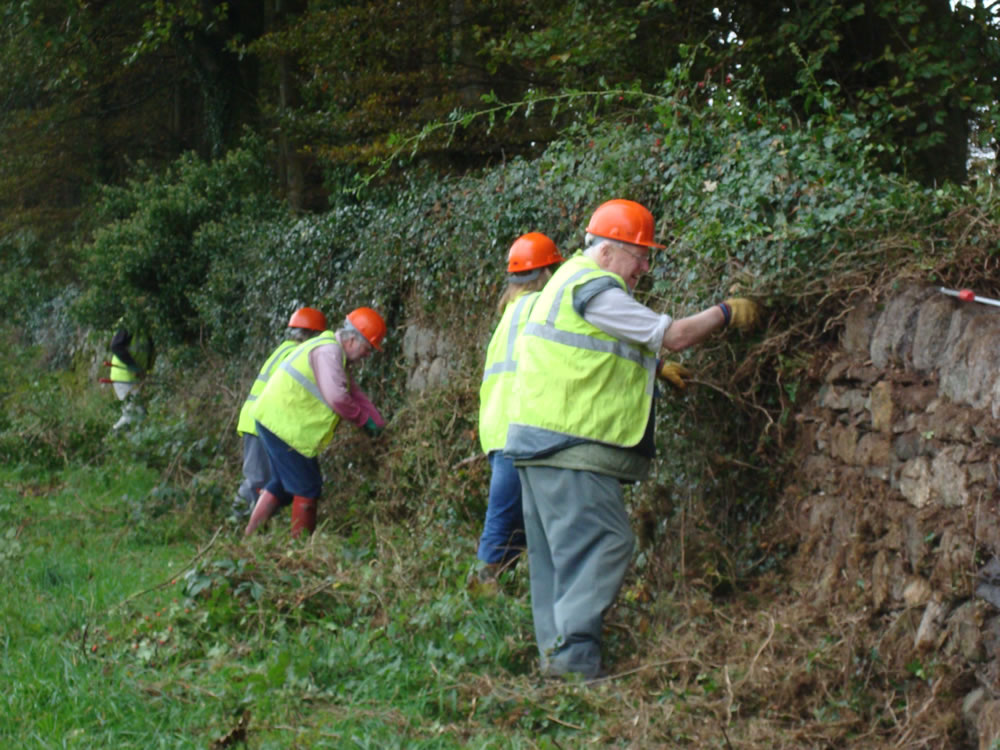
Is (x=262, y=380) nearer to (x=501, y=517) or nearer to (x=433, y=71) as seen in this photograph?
(x=501, y=517)

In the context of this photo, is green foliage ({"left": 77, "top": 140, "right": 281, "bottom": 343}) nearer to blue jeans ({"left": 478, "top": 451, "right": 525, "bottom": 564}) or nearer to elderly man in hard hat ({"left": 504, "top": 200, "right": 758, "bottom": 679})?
blue jeans ({"left": 478, "top": 451, "right": 525, "bottom": 564})

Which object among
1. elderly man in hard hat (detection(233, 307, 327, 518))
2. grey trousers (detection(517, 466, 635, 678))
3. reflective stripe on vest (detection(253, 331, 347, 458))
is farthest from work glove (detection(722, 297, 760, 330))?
elderly man in hard hat (detection(233, 307, 327, 518))

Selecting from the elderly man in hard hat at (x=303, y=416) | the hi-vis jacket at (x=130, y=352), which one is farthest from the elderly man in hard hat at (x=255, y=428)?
the hi-vis jacket at (x=130, y=352)

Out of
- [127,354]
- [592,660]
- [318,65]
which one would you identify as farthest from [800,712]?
[127,354]

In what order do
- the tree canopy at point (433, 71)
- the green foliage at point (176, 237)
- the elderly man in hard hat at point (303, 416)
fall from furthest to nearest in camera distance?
the green foliage at point (176, 237) → the tree canopy at point (433, 71) → the elderly man in hard hat at point (303, 416)

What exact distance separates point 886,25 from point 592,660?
6.44m

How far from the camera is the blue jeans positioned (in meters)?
6.14

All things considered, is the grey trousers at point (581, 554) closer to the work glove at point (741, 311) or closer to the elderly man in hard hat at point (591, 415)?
the elderly man in hard hat at point (591, 415)

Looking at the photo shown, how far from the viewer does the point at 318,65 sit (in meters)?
13.5

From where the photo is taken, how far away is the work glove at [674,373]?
529 centimetres

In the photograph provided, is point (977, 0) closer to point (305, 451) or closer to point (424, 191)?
point (424, 191)

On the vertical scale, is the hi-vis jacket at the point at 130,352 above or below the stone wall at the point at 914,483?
below

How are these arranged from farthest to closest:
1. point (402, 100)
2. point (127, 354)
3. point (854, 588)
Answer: point (127, 354), point (402, 100), point (854, 588)

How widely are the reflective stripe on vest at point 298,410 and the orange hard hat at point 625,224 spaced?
11.6ft
